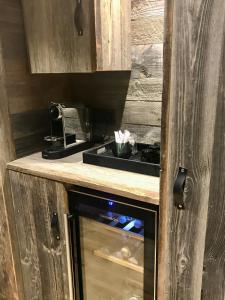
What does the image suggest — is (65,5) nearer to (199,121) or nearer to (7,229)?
(199,121)

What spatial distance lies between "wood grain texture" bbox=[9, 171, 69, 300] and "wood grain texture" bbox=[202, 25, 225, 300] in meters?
0.72

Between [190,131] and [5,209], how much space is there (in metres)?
1.17

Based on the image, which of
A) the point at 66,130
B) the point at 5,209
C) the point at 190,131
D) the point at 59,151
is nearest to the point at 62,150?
the point at 59,151

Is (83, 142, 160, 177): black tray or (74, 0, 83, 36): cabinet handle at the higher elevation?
(74, 0, 83, 36): cabinet handle

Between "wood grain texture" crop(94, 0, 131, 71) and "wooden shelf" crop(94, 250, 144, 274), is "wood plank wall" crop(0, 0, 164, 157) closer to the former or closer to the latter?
"wood grain texture" crop(94, 0, 131, 71)

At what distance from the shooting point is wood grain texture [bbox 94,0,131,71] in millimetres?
1239

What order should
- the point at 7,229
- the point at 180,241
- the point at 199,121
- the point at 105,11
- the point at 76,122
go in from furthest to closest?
the point at 76,122, the point at 7,229, the point at 105,11, the point at 180,241, the point at 199,121

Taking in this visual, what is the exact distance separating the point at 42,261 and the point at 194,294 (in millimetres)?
915

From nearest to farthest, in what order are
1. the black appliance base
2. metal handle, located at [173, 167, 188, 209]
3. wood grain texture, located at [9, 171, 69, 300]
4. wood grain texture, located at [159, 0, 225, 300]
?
wood grain texture, located at [159, 0, 225, 300] → metal handle, located at [173, 167, 188, 209] → wood grain texture, located at [9, 171, 69, 300] → the black appliance base

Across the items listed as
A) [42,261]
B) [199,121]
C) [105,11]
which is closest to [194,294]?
[199,121]

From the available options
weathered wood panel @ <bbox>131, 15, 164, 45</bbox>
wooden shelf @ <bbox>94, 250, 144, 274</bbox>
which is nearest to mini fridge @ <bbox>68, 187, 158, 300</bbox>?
wooden shelf @ <bbox>94, 250, 144, 274</bbox>

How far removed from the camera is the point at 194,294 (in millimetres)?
858

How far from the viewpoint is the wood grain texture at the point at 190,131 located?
67 cm

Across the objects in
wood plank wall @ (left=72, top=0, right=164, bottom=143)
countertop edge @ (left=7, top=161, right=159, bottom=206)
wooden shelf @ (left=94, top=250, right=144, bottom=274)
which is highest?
wood plank wall @ (left=72, top=0, right=164, bottom=143)
